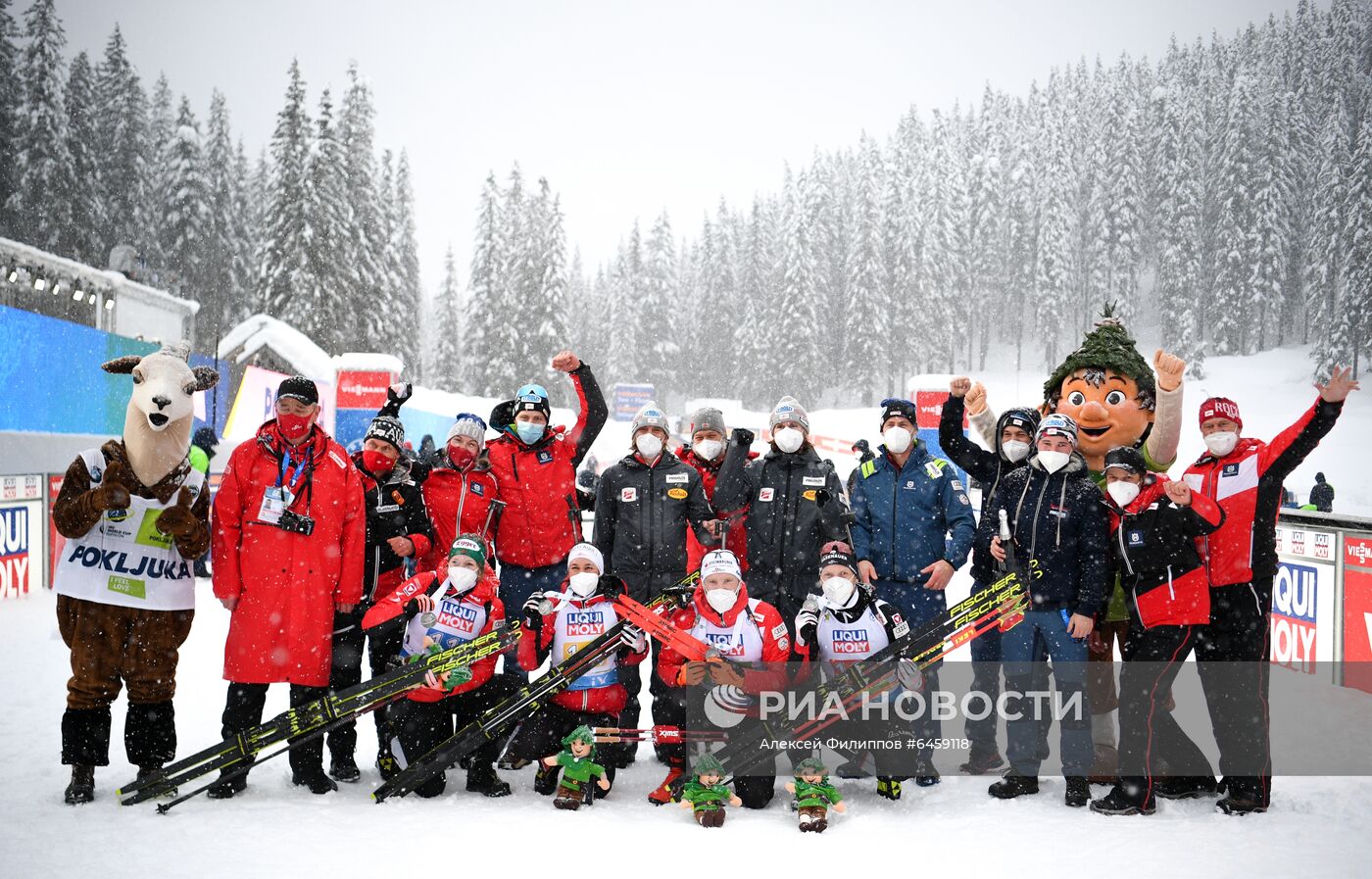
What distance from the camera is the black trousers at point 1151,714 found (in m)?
4.41

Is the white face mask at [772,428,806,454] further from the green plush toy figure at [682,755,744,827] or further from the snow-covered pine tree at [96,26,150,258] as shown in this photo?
the snow-covered pine tree at [96,26,150,258]

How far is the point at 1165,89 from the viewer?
186 ft

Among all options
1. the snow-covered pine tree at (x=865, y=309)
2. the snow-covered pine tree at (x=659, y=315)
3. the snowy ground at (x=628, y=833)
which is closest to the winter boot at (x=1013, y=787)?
the snowy ground at (x=628, y=833)

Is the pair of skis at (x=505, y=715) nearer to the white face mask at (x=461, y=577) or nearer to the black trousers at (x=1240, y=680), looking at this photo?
the white face mask at (x=461, y=577)

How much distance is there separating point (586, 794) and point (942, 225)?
5538 cm

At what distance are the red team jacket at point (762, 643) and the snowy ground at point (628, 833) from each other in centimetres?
59

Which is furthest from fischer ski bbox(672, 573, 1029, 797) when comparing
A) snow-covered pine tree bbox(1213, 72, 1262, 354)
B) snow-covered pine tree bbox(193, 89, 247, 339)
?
snow-covered pine tree bbox(1213, 72, 1262, 354)

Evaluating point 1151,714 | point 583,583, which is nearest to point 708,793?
point 583,583

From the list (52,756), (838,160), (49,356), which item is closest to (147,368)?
(52,756)

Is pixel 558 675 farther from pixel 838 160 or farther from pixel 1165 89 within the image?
pixel 838 160

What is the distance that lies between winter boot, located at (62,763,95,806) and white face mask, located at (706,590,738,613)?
3.07m

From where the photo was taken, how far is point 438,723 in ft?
15.5

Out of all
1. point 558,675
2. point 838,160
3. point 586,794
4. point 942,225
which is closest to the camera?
point 586,794

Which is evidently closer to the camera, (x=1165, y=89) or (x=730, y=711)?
(x=730, y=711)
